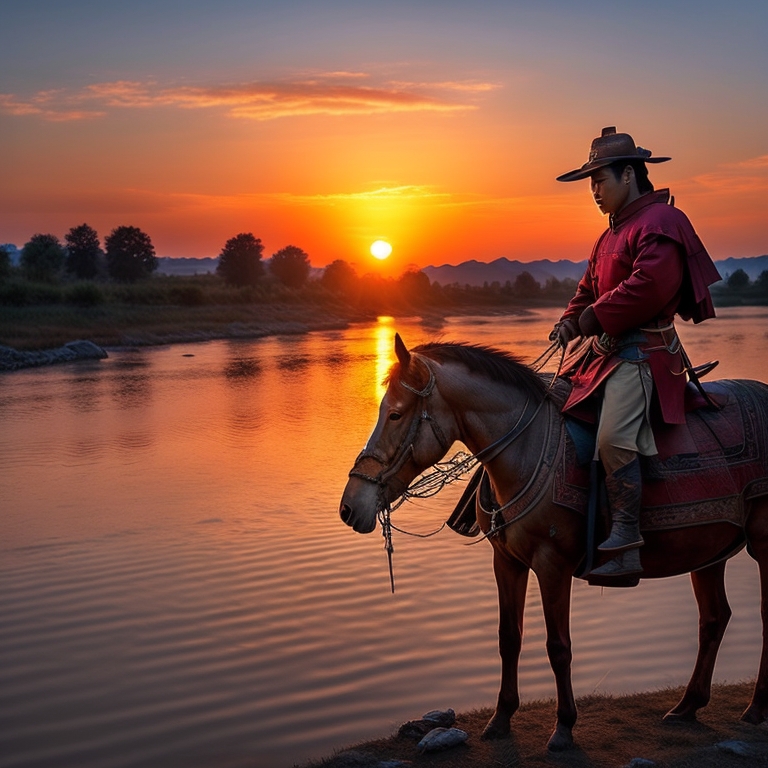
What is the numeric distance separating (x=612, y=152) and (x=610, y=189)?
0.54ft

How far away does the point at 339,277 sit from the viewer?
73625mm

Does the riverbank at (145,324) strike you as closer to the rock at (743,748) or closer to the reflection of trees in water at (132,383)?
the reflection of trees in water at (132,383)

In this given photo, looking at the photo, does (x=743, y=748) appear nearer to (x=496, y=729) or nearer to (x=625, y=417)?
(x=496, y=729)

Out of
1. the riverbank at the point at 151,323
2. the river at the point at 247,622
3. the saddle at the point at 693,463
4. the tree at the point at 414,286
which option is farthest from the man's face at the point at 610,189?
the tree at the point at 414,286

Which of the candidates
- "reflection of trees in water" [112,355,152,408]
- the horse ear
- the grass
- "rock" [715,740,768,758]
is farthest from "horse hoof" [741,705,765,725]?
the grass

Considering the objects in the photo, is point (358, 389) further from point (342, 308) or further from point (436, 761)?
point (342, 308)

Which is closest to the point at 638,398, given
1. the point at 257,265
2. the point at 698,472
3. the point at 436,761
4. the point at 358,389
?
the point at 698,472

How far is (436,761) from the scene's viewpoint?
169 inches

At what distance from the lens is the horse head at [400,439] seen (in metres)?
4.12

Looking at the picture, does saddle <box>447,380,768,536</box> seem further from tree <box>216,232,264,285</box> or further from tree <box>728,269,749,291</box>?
tree <box>728,269,749,291</box>

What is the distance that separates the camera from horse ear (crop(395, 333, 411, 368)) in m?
3.97

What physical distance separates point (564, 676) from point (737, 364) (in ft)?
76.4

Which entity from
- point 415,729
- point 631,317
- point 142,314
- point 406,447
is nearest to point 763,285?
point 142,314

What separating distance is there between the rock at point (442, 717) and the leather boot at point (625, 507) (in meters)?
1.22
